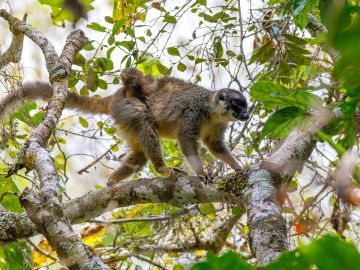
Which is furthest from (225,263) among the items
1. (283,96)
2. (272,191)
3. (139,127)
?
(139,127)

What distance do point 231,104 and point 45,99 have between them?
2.01 m

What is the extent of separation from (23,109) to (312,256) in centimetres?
403

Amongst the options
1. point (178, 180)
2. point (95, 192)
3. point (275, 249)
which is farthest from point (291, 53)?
point (275, 249)

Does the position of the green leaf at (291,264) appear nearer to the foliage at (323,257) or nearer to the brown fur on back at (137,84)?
the foliage at (323,257)

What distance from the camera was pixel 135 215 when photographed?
5.76m

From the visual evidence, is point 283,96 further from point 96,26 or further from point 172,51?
point 172,51

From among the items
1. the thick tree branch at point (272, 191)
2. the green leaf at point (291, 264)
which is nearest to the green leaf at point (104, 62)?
the thick tree branch at point (272, 191)

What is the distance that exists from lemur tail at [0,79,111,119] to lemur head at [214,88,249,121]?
4.13 feet

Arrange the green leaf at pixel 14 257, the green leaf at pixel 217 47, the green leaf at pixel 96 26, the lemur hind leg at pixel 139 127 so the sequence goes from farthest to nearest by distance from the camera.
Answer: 1. the green leaf at pixel 217 47
2. the lemur hind leg at pixel 139 127
3. the green leaf at pixel 96 26
4. the green leaf at pixel 14 257

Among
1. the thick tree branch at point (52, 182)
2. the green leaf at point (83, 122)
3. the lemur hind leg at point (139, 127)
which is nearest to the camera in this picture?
the thick tree branch at point (52, 182)

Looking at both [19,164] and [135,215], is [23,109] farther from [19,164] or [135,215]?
[135,215]

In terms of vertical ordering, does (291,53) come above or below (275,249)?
above

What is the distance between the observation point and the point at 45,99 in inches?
195

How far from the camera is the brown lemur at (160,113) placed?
5031mm
